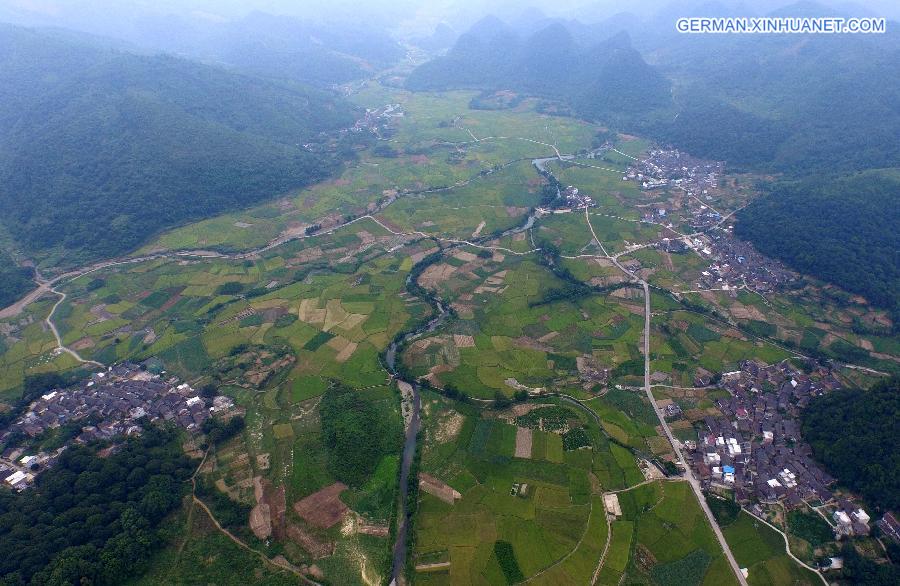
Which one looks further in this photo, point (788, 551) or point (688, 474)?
point (688, 474)

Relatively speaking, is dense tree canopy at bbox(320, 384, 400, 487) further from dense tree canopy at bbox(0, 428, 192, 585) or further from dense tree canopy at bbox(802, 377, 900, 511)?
dense tree canopy at bbox(802, 377, 900, 511)

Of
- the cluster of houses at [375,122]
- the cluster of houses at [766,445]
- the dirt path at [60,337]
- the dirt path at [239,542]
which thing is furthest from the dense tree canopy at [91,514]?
the cluster of houses at [375,122]

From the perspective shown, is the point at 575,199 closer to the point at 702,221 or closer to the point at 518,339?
the point at 702,221

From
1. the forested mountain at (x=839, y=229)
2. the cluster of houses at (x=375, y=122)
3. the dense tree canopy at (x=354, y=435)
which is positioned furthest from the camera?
the cluster of houses at (x=375, y=122)

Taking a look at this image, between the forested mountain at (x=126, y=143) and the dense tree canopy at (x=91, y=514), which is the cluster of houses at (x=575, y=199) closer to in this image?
the forested mountain at (x=126, y=143)

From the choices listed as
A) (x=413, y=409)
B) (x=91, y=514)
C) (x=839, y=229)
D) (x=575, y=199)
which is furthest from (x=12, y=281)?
(x=839, y=229)

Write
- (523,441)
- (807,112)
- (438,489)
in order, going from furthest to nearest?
(807,112) → (523,441) → (438,489)

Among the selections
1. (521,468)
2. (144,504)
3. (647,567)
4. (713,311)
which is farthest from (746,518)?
(144,504)

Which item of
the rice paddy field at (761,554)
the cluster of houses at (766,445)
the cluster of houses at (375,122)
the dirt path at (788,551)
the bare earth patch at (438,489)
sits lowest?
the bare earth patch at (438,489)
